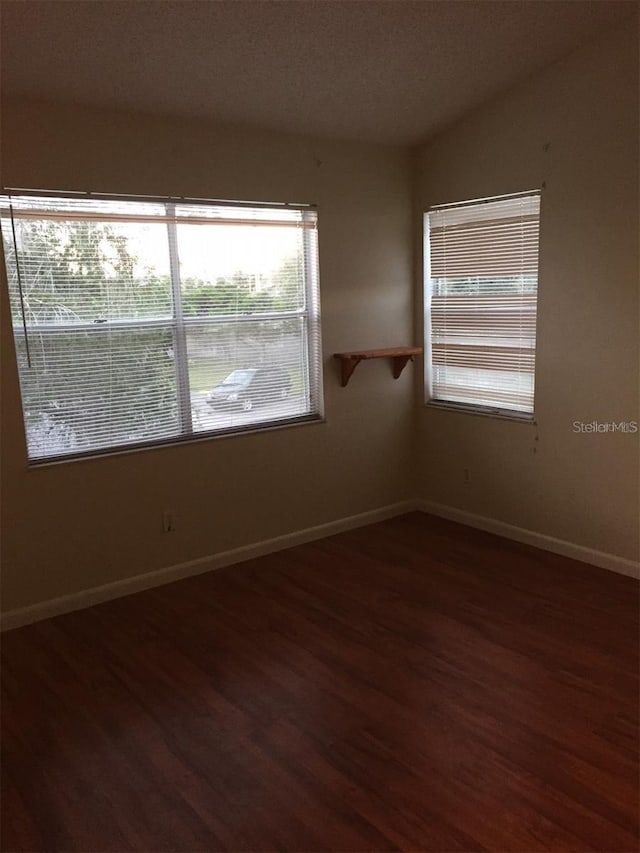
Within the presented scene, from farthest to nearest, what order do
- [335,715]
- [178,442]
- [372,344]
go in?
[372,344] < [178,442] < [335,715]

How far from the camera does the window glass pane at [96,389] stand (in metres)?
3.30

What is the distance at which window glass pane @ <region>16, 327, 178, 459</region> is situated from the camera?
10.8ft

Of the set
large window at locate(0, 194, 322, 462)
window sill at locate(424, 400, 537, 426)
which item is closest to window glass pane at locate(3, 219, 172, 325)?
large window at locate(0, 194, 322, 462)

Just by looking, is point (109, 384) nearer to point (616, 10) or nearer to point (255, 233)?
point (255, 233)

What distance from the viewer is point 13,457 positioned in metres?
3.26

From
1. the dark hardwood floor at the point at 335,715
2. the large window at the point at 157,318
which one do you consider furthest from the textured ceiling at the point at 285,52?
the dark hardwood floor at the point at 335,715

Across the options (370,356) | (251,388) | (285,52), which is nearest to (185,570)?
(251,388)

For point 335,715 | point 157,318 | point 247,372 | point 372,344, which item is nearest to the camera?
point 335,715

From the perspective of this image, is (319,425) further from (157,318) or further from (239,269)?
(157,318)

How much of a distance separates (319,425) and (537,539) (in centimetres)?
151

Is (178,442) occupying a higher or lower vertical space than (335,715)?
higher

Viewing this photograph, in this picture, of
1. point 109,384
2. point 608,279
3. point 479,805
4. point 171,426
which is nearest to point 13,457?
point 109,384

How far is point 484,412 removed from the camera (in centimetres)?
434

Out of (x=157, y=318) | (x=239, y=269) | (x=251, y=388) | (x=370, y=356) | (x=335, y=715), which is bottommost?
(x=335, y=715)
